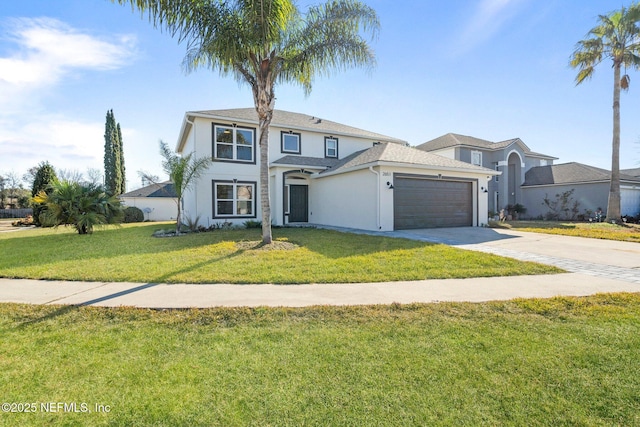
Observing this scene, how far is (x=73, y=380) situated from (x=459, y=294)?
4877 millimetres

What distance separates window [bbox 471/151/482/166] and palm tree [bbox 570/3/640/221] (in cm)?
707

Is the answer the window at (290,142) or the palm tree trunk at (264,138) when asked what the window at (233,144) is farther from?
the palm tree trunk at (264,138)

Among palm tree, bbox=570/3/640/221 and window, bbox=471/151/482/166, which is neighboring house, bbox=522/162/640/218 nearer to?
palm tree, bbox=570/3/640/221

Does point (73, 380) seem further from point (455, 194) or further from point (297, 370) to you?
point (455, 194)

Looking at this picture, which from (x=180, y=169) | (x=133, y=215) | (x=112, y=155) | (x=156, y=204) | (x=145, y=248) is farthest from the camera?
(x=112, y=155)

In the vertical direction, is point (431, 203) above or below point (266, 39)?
below

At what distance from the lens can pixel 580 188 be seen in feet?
68.8

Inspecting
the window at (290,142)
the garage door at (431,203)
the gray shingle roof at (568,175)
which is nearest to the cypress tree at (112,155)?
the window at (290,142)

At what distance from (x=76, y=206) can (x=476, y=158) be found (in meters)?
25.7

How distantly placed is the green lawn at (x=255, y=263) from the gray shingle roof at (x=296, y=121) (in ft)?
27.0

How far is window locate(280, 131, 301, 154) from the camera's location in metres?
16.6

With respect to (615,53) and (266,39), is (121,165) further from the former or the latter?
(615,53)

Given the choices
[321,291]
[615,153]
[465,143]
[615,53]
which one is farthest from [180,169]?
[615,53]

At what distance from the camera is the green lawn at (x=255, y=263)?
18.7 feet
